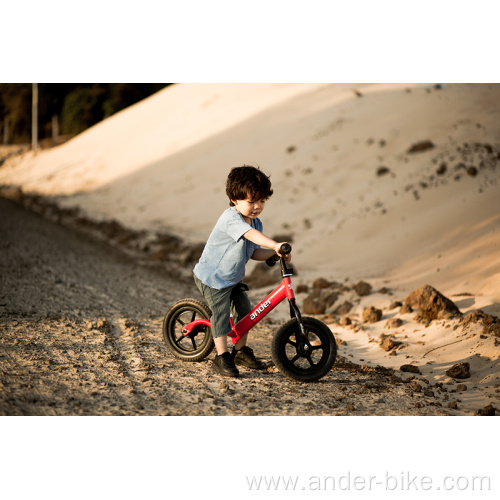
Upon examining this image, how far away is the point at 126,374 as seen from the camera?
3.92 m

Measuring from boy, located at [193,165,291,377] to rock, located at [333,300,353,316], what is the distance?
226cm

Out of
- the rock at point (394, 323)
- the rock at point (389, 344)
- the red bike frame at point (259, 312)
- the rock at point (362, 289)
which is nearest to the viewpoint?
the red bike frame at point (259, 312)

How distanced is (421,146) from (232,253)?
843 centimetres

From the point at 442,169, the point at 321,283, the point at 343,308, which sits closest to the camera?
the point at 343,308

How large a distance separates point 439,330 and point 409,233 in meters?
3.80

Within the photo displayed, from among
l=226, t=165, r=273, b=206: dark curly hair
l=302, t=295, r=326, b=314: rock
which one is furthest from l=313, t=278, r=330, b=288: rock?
l=226, t=165, r=273, b=206: dark curly hair

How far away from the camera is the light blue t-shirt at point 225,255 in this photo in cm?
377

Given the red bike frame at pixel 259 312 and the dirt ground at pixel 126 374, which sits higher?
the red bike frame at pixel 259 312

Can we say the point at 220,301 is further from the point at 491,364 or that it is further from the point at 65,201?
the point at 65,201

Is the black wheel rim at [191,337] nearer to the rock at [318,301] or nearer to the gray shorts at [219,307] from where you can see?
the gray shorts at [219,307]

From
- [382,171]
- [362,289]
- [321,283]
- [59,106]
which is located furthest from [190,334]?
[59,106]

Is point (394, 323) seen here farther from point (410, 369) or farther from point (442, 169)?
point (442, 169)

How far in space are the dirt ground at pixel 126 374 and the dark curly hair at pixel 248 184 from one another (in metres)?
1.37

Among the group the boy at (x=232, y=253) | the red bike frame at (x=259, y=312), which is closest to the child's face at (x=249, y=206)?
the boy at (x=232, y=253)
